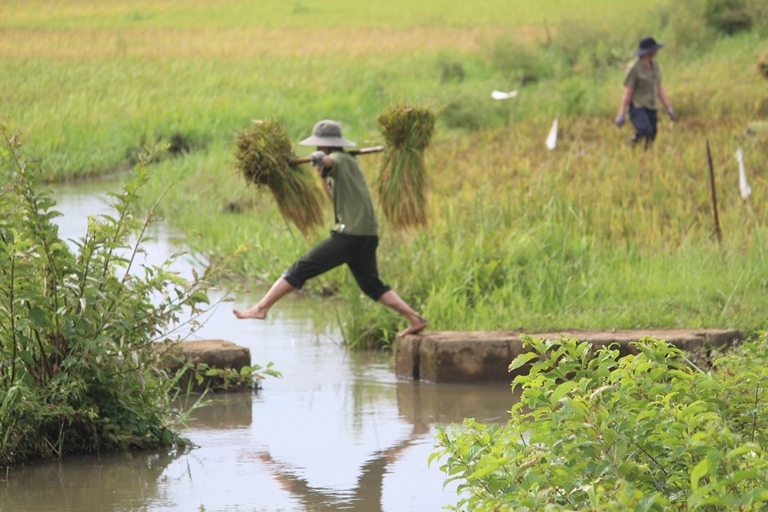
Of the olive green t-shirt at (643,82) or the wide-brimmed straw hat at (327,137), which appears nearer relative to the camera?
the wide-brimmed straw hat at (327,137)

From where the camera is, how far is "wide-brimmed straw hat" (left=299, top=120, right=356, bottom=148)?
8312mm

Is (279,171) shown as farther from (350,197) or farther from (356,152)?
(350,197)

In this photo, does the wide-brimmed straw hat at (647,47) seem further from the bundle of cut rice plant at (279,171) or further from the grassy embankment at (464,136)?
the bundle of cut rice plant at (279,171)

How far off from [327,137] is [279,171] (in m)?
0.41

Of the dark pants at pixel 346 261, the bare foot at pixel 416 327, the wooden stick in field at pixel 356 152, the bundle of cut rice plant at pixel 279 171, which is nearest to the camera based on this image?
the bare foot at pixel 416 327

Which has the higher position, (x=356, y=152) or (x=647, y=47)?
(x=647, y=47)

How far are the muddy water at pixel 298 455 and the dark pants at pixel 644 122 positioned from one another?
8.02 meters

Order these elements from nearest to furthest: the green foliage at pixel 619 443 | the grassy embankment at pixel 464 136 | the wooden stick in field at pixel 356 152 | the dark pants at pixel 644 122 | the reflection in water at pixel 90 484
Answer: the green foliage at pixel 619 443, the reflection in water at pixel 90 484, the wooden stick in field at pixel 356 152, the grassy embankment at pixel 464 136, the dark pants at pixel 644 122

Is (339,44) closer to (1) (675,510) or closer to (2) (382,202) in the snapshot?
(2) (382,202)

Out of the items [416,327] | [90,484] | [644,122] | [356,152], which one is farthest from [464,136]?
[90,484]

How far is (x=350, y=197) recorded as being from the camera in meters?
8.21

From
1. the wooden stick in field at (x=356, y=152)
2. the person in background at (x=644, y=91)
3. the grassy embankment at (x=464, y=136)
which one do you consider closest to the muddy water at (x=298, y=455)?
the grassy embankment at (x=464, y=136)

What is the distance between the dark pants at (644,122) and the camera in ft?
51.9

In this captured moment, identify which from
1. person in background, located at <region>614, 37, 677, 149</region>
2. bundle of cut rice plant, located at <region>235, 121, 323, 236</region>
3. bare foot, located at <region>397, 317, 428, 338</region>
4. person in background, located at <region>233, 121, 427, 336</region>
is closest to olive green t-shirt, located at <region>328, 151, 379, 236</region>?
person in background, located at <region>233, 121, 427, 336</region>
